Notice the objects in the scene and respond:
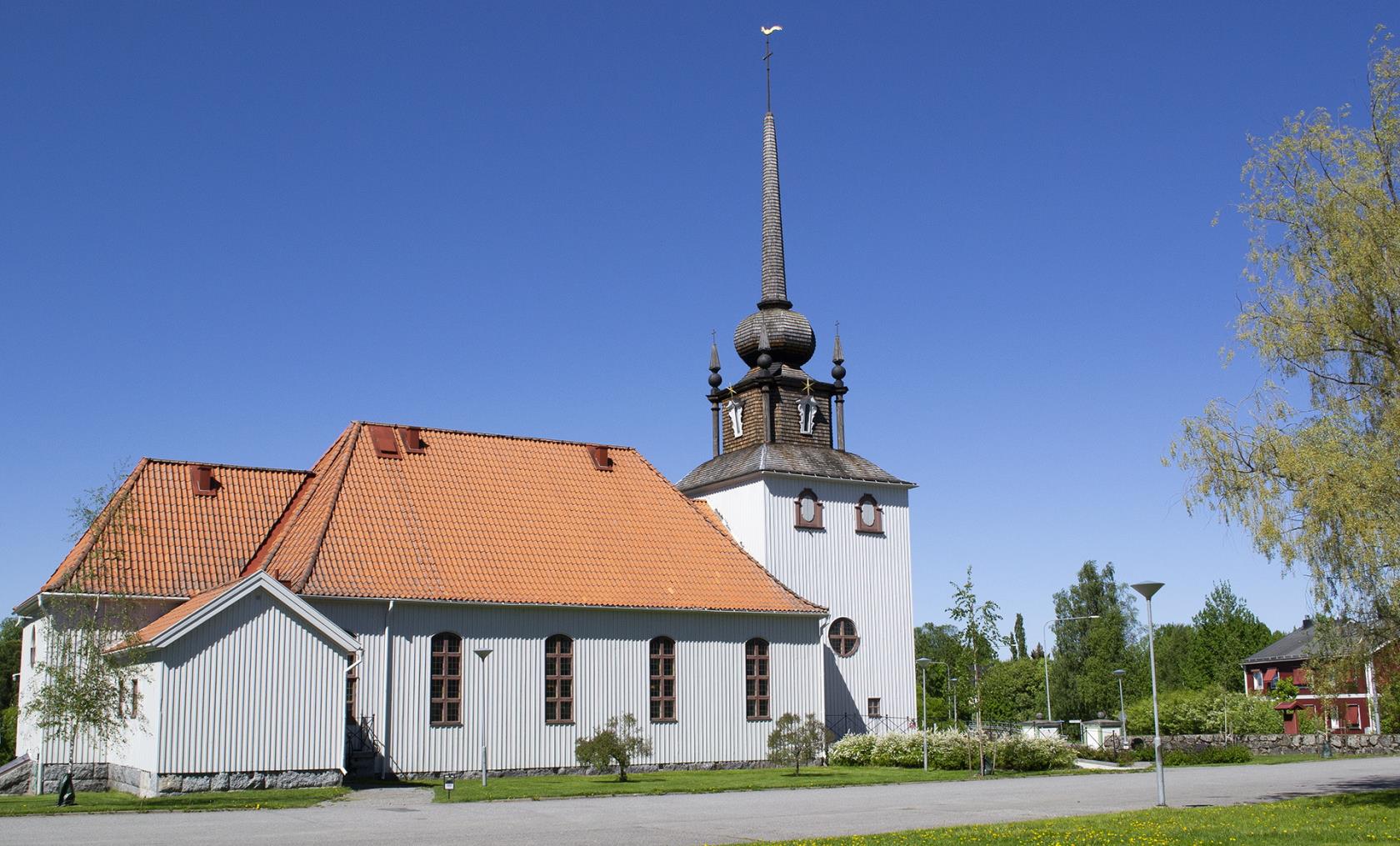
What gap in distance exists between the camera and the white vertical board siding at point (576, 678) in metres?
28.0

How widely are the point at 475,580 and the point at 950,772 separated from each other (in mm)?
12187

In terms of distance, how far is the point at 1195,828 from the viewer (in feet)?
54.2

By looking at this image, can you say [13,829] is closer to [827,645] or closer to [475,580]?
[475,580]

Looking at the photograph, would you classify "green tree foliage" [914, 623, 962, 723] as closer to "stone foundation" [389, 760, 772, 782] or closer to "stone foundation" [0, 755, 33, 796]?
"stone foundation" [389, 760, 772, 782]

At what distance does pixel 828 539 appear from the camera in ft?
126

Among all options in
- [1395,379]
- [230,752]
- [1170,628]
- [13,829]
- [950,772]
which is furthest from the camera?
[1170,628]

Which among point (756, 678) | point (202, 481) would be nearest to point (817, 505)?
point (756, 678)

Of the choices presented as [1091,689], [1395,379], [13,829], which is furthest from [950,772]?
[1091,689]

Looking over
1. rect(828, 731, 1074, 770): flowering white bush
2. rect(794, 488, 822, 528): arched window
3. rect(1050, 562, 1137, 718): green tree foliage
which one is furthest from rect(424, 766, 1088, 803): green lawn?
rect(1050, 562, 1137, 718): green tree foliage

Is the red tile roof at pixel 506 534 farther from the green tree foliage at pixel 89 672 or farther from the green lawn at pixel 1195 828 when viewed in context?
the green lawn at pixel 1195 828

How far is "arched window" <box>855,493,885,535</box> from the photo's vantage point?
39.3 metres

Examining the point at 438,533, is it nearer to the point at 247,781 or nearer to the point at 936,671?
the point at 247,781

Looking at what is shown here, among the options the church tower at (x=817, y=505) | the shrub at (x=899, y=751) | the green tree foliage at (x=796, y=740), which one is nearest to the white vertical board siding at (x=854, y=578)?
the church tower at (x=817, y=505)

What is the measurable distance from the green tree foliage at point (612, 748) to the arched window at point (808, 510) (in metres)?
10.2
